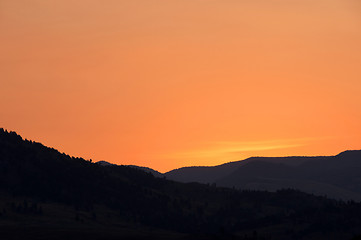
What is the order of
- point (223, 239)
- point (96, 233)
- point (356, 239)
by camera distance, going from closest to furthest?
point (356, 239) → point (223, 239) → point (96, 233)

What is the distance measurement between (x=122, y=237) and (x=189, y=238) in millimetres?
20415

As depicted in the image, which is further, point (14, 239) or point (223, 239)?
point (14, 239)

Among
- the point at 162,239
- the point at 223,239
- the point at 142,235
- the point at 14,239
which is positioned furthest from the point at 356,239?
the point at 14,239

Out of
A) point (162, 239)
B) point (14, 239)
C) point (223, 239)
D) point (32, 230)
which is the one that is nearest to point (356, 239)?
point (223, 239)

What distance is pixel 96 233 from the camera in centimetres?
18812

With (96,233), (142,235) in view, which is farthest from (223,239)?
(96,233)

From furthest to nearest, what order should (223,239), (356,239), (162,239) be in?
(162,239) < (223,239) < (356,239)

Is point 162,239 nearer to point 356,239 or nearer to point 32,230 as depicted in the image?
point 32,230

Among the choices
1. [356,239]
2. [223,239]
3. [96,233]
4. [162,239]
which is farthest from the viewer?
[96,233]

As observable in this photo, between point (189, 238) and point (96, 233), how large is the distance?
3372cm

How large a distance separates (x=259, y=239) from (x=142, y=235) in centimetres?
2902

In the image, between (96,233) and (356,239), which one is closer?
(356,239)

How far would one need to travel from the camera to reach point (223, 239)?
155125 mm

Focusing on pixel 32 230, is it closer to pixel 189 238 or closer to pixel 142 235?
pixel 142 235
